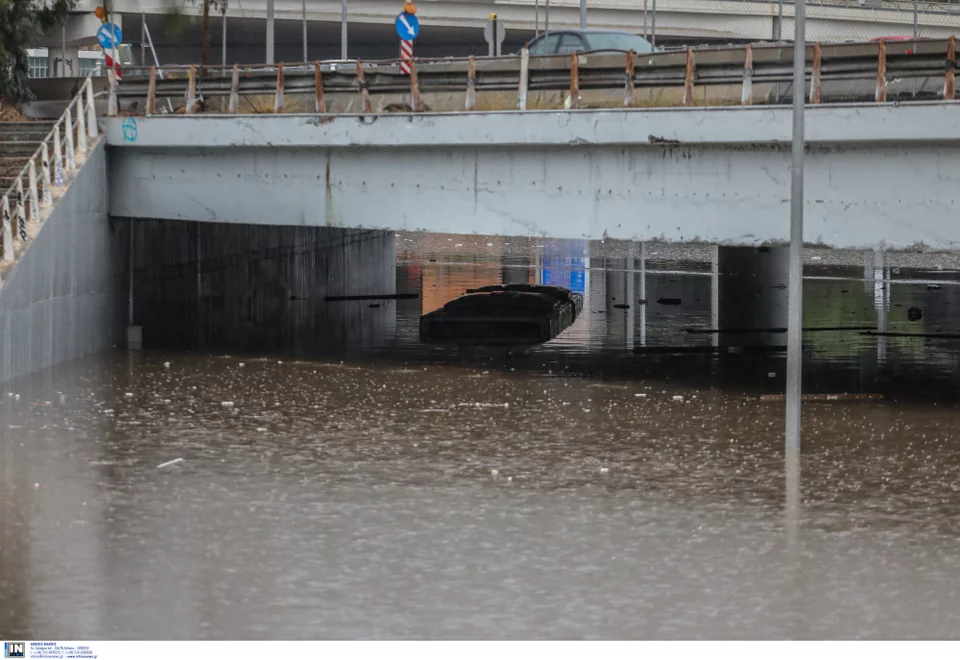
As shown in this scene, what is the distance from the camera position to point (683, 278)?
54.3 meters

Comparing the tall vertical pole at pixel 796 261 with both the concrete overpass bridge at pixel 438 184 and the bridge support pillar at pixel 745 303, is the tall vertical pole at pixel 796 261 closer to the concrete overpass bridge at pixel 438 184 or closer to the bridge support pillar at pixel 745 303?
the concrete overpass bridge at pixel 438 184

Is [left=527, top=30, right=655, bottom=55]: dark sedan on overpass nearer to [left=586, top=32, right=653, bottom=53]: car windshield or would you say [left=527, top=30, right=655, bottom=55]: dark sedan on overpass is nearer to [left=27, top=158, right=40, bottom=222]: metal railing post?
[left=586, top=32, right=653, bottom=53]: car windshield

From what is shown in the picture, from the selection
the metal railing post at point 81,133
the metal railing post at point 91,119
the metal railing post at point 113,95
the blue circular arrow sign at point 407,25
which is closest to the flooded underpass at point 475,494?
the metal railing post at point 81,133

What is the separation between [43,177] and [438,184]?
690 cm

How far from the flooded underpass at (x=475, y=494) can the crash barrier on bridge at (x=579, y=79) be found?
4.84 m

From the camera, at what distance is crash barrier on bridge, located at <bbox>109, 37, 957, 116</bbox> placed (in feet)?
69.8

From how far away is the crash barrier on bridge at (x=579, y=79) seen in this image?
21266 mm

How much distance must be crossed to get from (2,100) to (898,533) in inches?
1102

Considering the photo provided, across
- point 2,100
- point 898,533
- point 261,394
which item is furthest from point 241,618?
point 2,100

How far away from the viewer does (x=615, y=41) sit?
30531 mm

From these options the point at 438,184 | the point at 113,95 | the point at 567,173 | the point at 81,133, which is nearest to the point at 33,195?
the point at 81,133

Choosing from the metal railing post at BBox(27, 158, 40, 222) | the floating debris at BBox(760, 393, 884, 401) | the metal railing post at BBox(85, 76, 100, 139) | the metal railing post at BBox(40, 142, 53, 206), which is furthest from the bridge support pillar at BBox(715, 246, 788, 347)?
the metal railing post at BBox(27, 158, 40, 222)

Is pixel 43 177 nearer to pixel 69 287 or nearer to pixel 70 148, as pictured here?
pixel 70 148

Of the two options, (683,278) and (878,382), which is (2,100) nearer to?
(878,382)
